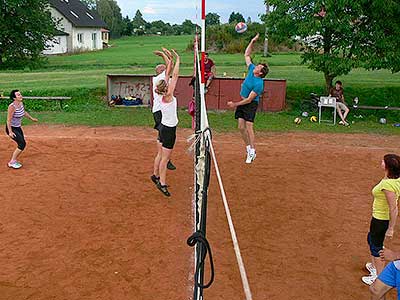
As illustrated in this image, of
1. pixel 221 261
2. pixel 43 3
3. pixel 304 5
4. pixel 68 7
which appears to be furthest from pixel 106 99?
pixel 68 7

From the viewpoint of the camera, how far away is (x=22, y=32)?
31.0 m

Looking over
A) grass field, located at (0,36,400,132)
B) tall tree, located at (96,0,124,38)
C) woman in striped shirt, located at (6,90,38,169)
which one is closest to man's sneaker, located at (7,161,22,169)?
woman in striped shirt, located at (6,90,38,169)

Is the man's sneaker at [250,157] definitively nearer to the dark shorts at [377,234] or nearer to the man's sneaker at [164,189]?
the man's sneaker at [164,189]

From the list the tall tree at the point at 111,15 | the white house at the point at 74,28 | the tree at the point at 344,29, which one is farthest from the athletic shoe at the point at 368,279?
the tall tree at the point at 111,15

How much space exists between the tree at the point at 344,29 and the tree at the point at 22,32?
66.0 ft

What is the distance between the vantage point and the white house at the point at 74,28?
4983cm

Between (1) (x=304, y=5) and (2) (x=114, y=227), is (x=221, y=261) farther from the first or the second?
(1) (x=304, y=5)

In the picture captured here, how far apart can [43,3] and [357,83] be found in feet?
74.5

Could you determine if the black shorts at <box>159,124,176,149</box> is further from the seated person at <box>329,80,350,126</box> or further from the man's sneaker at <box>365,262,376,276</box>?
the seated person at <box>329,80,350,126</box>

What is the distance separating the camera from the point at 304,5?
50.7 feet

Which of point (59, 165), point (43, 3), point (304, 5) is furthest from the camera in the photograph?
point (43, 3)

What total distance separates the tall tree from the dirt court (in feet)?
238

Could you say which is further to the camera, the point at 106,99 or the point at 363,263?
the point at 106,99

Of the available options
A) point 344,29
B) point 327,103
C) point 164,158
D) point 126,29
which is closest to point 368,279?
point 164,158
